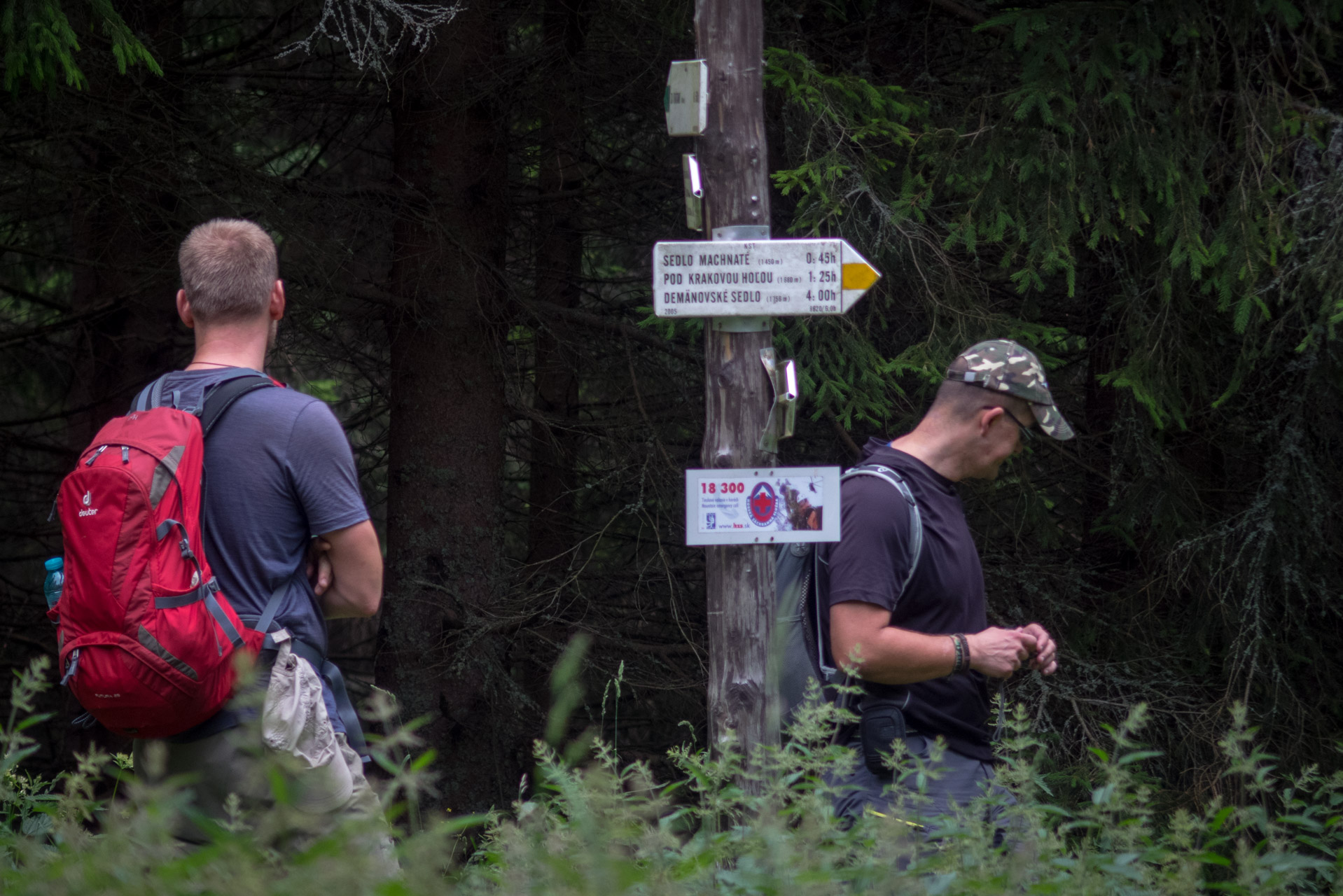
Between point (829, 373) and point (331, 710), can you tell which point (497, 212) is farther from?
point (331, 710)

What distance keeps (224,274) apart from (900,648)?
1.85 meters

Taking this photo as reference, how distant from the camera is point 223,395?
269cm

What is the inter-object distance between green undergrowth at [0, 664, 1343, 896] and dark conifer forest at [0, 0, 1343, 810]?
338cm

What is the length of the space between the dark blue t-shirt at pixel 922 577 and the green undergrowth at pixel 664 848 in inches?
17.0

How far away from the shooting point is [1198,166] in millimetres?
5539

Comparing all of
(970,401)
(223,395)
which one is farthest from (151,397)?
(970,401)

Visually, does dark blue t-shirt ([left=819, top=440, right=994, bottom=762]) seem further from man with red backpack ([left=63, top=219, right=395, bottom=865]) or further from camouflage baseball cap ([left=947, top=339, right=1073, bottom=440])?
man with red backpack ([left=63, top=219, right=395, bottom=865])

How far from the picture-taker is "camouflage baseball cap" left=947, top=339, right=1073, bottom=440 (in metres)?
3.19

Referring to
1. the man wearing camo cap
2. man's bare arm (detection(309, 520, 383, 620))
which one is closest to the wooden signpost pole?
the man wearing camo cap

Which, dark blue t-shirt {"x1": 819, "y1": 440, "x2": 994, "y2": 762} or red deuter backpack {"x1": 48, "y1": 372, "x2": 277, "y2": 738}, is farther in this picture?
dark blue t-shirt {"x1": 819, "y1": 440, "x2": 994, "y2": 762}

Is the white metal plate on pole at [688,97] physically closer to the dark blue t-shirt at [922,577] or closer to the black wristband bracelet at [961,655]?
the dark blue t-shirt at [922,577]

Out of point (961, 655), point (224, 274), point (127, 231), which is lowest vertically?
point (961, 655)

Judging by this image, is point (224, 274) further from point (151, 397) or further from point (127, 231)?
point (127, 231)

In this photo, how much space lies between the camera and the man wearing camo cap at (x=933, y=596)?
2.87m
